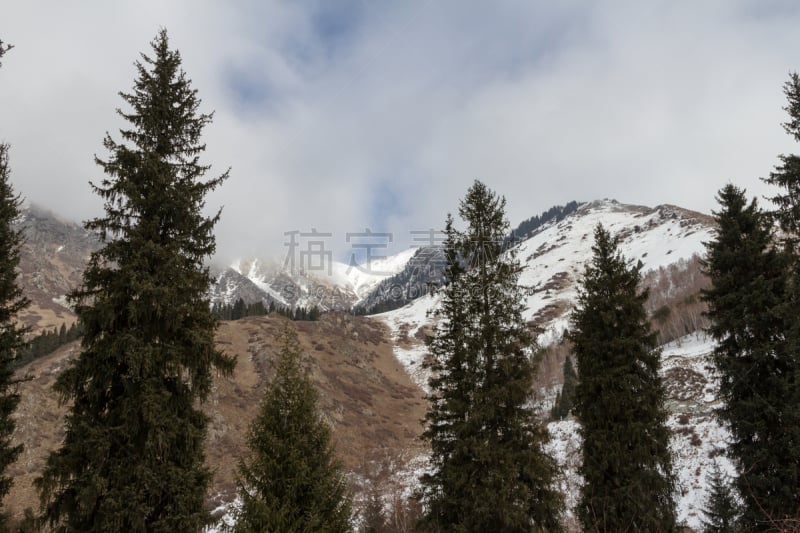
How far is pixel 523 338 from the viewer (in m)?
14.2

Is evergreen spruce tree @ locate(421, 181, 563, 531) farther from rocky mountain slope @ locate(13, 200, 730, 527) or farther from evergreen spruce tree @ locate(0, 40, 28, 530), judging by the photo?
evergreen spruce tree @ locate(0, 40, 28, 530)

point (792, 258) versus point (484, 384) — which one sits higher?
point (792, 258)

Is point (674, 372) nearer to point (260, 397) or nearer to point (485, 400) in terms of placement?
point (485, 400)

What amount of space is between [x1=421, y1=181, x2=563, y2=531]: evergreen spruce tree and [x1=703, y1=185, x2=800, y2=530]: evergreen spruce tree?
7051 mm

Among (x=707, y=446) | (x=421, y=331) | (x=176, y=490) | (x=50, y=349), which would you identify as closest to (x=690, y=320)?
(x=707, y=446)

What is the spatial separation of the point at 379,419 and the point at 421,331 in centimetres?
8902

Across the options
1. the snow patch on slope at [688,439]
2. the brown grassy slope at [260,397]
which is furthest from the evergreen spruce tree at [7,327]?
the snow patch on slope at [688,439]

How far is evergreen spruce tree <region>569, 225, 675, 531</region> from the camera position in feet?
45.0

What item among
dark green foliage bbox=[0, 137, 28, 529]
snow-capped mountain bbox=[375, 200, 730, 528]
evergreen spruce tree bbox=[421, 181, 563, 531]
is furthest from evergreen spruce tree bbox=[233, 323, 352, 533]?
dark green foliage bbox=[0, 137, 28, 529]

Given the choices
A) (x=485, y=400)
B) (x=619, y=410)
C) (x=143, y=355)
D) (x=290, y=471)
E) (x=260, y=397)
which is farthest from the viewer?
(x=260, y=397)

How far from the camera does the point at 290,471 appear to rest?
1161cm

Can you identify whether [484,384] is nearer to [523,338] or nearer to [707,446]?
[523,338]

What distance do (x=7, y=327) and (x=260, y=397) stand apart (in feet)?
166

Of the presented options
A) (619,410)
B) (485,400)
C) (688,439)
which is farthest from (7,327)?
(688,439)
